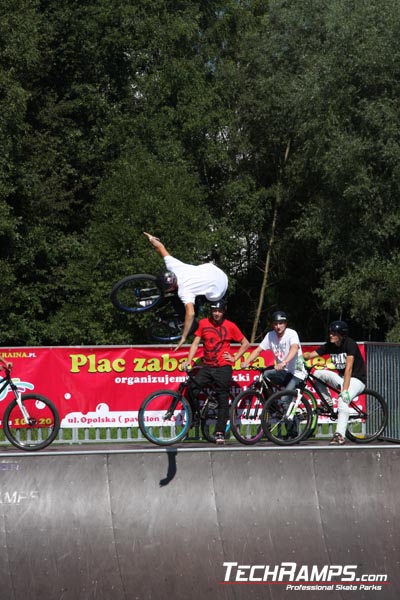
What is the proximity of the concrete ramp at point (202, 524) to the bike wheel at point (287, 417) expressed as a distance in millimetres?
2186

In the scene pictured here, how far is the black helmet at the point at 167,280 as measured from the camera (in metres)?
12.0

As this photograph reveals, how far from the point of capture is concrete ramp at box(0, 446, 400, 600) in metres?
11.0

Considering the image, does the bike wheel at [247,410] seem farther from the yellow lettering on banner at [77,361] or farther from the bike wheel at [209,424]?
the yellow lettering on banner at [77,361]

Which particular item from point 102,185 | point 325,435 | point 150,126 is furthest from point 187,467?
point 150,126

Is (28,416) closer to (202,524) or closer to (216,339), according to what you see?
(216,339)

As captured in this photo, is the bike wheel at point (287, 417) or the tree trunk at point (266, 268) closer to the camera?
the bike wheel at point (287, 417)

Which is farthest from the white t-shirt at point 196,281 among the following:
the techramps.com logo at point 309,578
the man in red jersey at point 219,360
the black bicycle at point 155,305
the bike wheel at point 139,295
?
the techramps.com logo at point 309,578

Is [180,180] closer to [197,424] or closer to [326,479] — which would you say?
[197,424]

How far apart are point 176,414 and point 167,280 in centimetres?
282

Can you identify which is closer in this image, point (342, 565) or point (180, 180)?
point (342, 565)

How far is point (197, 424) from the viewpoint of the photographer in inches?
562

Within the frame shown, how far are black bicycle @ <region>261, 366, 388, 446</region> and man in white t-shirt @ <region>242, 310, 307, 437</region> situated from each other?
157 millimetres

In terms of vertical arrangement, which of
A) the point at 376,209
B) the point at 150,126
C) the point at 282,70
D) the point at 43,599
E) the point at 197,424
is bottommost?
the point at 43,599

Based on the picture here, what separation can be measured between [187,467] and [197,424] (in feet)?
9.20
